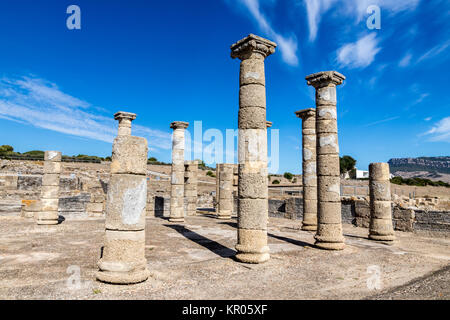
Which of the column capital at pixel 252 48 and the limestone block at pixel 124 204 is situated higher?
the column capital at pixel 252 48

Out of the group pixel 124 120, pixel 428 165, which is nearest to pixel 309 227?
pixel 124 120

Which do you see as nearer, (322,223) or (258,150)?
(258,150)

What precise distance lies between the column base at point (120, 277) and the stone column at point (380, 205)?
914 centimetres

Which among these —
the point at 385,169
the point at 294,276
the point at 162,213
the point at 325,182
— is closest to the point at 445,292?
the point at 294,276

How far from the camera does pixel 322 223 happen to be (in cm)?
947

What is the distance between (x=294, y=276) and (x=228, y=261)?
176cm

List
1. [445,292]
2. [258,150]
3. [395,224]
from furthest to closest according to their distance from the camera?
[395,224]
[258,150]
[445,292]

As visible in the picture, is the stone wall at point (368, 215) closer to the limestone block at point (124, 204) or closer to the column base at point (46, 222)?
the limestone block at point (124, 204)

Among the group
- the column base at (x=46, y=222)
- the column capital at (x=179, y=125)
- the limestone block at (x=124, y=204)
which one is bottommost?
the column base at (x=46, y=222)

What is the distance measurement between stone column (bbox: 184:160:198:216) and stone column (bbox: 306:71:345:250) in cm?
1193

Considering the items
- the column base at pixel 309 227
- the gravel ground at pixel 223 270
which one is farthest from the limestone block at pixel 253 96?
the column base at pixel 309 227

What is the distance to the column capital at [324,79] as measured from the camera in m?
9.82

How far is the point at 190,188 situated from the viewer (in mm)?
20906

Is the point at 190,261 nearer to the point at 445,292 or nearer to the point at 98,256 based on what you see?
the point at 98,256
